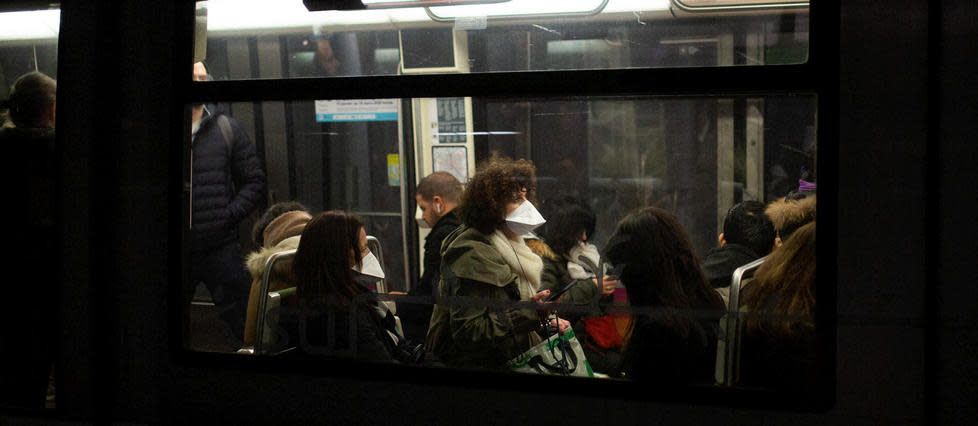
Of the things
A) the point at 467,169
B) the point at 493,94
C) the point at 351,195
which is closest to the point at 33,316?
the point at 351,195

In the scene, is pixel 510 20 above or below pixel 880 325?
above

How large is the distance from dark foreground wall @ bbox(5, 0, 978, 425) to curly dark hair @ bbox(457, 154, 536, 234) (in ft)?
1.98

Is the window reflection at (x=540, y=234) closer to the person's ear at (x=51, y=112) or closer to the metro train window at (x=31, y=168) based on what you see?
the metro train window at (x=31, y=168)

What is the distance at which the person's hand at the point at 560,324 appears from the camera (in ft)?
8.15

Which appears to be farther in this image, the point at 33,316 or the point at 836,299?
the point at 33,316

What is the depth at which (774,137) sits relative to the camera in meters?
2.31

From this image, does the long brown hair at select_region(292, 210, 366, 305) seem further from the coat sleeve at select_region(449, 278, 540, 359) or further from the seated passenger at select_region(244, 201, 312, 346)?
the coat sleeve at select_region(449, 278, 540, 359)

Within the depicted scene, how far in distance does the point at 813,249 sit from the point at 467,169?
3.81ft

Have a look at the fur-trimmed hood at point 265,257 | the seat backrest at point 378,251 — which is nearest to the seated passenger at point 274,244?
the fur-trimmed hood at point 265,257

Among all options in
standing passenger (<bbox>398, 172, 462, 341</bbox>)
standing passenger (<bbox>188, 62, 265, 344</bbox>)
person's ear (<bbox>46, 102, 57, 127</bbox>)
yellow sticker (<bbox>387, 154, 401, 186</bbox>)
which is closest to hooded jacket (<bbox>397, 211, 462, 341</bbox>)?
standing passenger (<bbox>398, 172, 462, 341</bbox>)

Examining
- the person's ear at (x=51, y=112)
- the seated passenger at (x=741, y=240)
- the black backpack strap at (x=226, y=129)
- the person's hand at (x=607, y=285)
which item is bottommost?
the person's hand at (x=607, y=285)

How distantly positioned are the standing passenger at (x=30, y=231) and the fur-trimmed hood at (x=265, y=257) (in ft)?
2.75

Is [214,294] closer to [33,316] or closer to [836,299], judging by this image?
[33,316]

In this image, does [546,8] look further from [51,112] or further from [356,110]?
[51,112]
